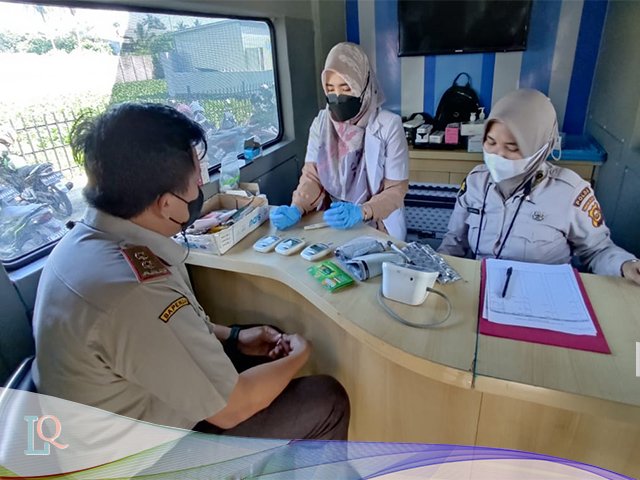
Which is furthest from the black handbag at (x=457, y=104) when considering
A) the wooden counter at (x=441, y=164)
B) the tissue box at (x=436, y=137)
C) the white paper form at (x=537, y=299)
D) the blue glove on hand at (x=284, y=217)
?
the white paper form at (x=537, y=299)

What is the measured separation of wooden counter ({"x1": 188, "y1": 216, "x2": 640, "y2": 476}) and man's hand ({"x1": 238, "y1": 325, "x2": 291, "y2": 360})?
105 millimetres

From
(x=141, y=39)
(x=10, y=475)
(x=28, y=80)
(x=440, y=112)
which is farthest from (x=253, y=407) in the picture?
(x=440, y=112)

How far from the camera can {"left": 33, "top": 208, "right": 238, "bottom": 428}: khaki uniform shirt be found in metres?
0.81

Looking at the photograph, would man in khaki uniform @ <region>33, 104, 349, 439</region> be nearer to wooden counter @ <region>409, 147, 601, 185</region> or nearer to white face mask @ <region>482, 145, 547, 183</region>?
white face mask @ <region>482, 145, 547, 183</region>

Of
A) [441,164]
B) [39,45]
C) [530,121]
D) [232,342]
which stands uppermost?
[39,45]

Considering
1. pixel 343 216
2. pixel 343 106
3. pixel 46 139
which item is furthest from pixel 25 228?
pixel 343 106

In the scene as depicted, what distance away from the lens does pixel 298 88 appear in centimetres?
281

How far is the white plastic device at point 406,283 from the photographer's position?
99 cm

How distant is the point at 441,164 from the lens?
2.98m

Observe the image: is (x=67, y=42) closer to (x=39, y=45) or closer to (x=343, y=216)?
(x=39, y=45)

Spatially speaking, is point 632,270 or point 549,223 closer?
point 632,270

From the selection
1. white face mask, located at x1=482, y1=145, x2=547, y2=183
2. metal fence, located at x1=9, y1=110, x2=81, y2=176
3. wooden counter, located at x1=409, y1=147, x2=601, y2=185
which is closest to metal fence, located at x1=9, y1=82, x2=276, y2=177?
metal fence, located at x1=9, y1=110, x2=81, y2=176

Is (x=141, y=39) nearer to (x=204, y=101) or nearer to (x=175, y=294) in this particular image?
(x=204, y=101)

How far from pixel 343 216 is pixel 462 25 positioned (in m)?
2.23
